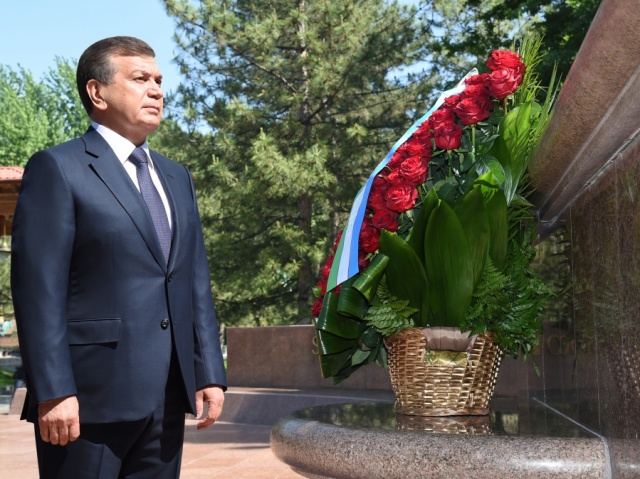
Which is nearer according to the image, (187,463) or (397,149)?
(397,149)

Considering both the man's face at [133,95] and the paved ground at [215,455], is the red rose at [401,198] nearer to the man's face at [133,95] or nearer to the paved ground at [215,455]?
the man's face at [133,95]

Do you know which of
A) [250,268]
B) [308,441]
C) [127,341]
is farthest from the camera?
[250,268]

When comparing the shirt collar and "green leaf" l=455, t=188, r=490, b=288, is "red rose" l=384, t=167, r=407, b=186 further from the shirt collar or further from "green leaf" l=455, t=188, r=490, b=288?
the shirt collar

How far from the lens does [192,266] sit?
99.9 inches

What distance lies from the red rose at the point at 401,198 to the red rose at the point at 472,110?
34 centimetres

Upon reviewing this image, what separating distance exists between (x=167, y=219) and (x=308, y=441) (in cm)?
78

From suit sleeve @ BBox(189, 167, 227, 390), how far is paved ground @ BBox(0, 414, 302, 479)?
13.1ft

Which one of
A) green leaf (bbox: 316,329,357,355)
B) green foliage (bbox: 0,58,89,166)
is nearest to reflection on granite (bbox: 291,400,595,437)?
green leaf (bbox: 316,329,357,355)

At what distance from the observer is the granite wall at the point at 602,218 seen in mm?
2006

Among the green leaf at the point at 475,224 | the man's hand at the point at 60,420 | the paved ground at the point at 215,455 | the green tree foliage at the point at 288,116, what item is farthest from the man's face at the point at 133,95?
the green tree foliage at the point at 288,116

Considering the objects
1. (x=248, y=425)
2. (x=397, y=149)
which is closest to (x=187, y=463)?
(x=248, y=425)

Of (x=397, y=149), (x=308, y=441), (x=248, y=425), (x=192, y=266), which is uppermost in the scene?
(x=397, y=149)

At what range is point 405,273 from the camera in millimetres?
2836

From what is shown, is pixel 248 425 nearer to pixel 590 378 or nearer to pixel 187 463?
pixel 187 463
